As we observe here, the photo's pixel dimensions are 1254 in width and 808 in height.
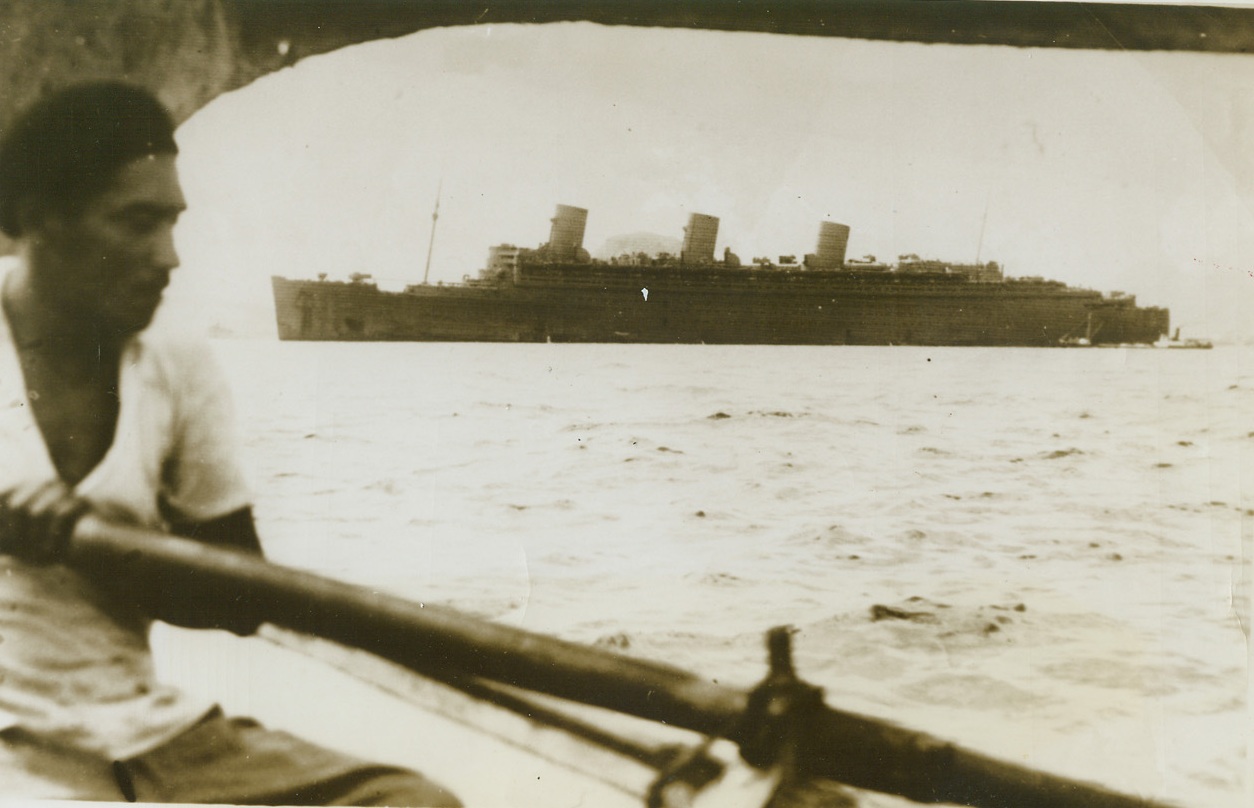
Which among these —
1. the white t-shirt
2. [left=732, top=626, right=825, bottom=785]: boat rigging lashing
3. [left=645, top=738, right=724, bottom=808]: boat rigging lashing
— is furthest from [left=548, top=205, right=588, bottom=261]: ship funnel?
[left=645, top=738, right=724, bottom=808]: boat rigging lashing

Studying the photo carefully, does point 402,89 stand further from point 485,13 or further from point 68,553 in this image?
point 68,553

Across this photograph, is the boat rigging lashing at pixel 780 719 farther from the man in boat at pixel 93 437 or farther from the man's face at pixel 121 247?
the man's face at pixel 121 247

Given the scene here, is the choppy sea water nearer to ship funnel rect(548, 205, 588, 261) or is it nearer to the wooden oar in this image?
the wooden oar

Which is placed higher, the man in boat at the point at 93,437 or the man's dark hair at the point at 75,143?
the man's dark hair at the point at 75,143

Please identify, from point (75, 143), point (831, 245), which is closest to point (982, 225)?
point (831, 245)

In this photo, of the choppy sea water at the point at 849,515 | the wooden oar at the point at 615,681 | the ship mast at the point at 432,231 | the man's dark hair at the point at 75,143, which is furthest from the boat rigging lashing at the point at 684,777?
the man's dark hair at the point at 75,143

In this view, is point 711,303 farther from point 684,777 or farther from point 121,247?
point 121,247
